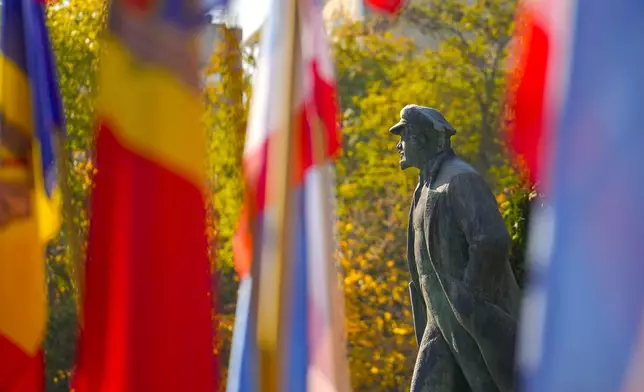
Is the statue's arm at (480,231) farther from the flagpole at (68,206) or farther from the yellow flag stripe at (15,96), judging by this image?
the yellow flag stripe at (15,96)

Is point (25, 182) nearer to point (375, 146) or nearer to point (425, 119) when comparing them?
point (425, 119)

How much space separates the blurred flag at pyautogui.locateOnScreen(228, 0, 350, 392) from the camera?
16.8ft

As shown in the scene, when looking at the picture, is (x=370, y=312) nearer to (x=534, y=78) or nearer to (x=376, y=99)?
(x=376, y=99)

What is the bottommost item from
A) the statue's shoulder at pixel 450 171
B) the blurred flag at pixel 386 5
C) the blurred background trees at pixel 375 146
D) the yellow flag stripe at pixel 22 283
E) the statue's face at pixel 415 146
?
the yellow flag stripe at pixel 22 283

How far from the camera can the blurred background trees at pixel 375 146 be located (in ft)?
67.2

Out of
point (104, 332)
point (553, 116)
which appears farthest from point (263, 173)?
point (553, 116)

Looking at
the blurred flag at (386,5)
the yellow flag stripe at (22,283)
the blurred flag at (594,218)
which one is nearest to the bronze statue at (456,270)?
the blurred flag at (386,5)

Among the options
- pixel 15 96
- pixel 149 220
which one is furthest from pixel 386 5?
pixel 15 96

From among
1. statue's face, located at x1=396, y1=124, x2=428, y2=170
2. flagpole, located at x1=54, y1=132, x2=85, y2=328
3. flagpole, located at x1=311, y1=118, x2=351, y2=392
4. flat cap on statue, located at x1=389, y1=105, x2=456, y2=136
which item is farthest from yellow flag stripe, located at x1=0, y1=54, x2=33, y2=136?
statue's face, located at x1=396, y1=124, x2=428, y2=170

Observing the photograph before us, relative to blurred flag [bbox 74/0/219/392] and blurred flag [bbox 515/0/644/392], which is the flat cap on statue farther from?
blurred flag [bbox 515/0/644/392]

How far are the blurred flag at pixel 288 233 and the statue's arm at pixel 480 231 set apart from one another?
5.86ft

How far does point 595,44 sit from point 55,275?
60.0ft

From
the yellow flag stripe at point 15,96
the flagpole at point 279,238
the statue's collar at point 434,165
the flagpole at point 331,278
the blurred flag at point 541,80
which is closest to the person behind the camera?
the blurred flag at point 541,80

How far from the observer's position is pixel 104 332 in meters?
4.92
